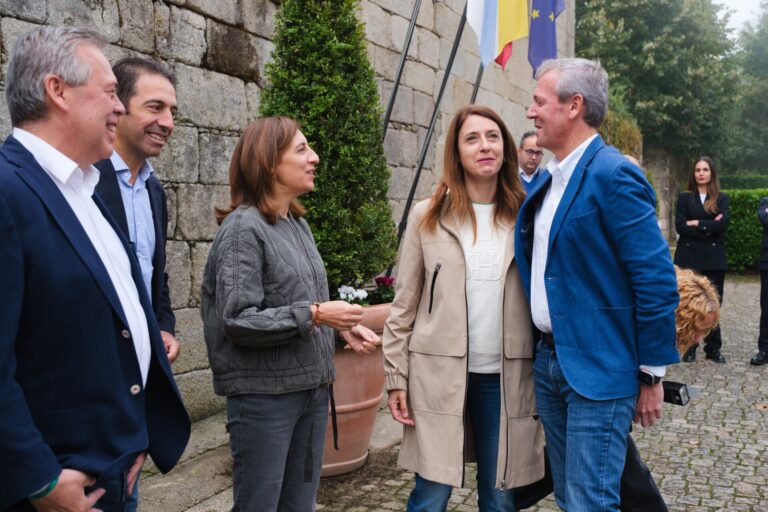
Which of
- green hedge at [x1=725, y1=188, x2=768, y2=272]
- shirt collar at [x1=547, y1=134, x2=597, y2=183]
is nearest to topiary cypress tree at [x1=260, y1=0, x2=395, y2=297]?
shirt collar at [x1=547, y1=134, x2=597, y2=183]

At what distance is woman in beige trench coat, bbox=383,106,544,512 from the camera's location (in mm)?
2717

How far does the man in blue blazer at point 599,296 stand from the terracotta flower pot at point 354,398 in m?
1.73

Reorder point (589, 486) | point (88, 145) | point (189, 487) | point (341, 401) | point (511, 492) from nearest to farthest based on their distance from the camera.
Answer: point (88, 145)
point (589, 486)
point (511, 492)
point (189, 487)
point (341, 401)

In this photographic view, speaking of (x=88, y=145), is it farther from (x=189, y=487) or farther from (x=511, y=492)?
(x=189, y=487)

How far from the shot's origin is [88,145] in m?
1.72

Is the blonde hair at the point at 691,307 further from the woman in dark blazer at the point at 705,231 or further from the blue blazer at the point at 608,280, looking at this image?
the woman in dark blazer at the point at 705,231

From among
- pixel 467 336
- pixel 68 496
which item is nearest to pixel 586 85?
pixel 467 336

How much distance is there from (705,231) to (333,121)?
5064mm

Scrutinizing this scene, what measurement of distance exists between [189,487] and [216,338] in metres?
1.61

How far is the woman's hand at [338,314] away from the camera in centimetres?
247

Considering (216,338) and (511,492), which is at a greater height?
(216,338)

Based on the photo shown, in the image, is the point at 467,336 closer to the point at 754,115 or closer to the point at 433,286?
the point at 433,286

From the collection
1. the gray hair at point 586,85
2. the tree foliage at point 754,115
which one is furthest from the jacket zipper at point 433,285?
the tree foliage at point 754,115

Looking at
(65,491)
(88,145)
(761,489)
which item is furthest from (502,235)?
(761,489)
